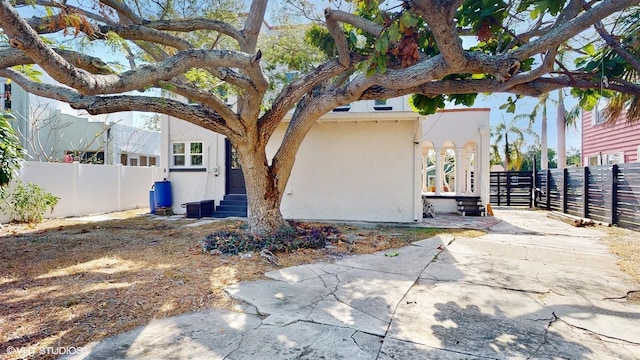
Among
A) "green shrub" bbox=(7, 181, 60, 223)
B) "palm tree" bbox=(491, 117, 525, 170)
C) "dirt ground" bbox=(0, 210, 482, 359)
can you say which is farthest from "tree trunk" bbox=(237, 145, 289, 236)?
"palm tree" bbox=(491, 117, 525, 170)

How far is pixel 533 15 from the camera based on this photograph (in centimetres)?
478

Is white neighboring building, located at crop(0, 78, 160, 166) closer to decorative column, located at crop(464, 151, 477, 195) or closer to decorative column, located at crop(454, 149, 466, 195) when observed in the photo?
decorative column, located at crop(454, 149, 466, 195)

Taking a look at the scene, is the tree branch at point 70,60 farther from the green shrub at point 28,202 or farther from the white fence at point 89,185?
the white fence at point 89,185

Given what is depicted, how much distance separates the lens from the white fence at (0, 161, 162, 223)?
1049 centimetres

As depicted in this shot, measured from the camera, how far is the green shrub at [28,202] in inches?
371

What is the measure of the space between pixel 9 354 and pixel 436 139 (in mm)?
13108

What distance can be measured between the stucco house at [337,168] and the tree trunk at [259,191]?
366 cm

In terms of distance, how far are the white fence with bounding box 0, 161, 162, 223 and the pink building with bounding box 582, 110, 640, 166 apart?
1788 centimetres

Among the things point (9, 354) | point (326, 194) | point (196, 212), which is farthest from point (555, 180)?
point (9, 354)

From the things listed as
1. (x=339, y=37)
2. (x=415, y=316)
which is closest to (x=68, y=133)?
(x=339, y=37)

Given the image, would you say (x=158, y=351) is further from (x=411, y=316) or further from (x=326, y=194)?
(x=326, y=194)

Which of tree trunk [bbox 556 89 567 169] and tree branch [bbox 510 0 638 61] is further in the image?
tree trunk [bbox 556 89 567 169]

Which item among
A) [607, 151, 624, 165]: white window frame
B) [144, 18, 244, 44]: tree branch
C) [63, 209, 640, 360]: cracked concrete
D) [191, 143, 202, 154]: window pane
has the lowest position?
[63, 209, 640, 360]: cracked concrete

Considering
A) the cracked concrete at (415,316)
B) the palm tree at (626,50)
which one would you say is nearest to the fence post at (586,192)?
the cracked concrete at (415,316)
